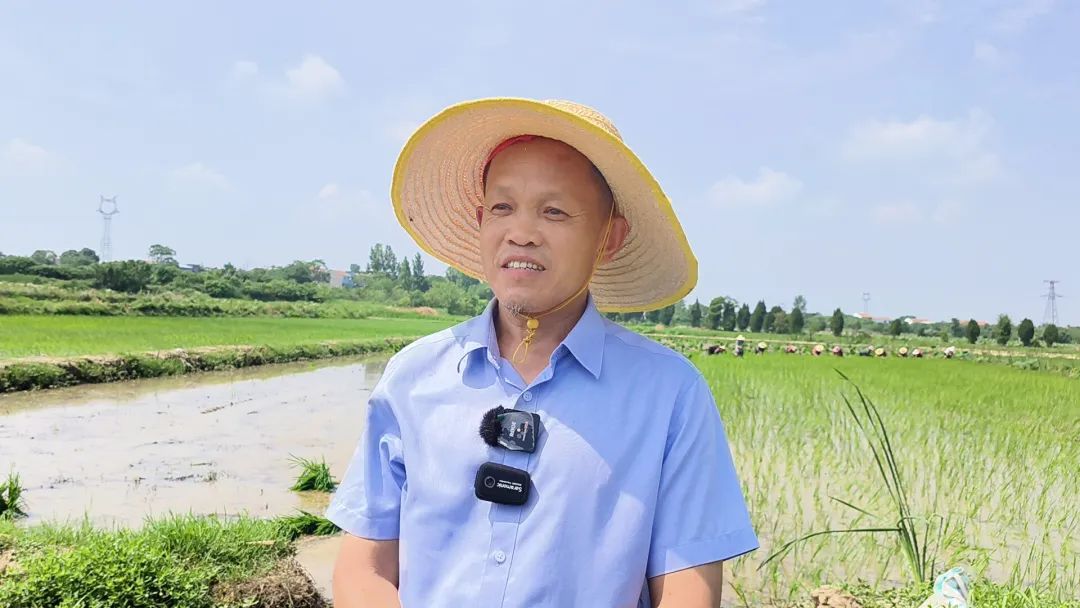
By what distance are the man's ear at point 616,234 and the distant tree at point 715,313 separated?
5197cm

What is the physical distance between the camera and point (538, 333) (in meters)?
1.24

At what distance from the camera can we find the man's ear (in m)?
1.30

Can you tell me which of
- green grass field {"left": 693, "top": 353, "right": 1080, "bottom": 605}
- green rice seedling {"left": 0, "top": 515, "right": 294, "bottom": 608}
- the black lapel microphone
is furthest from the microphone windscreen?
green grass field {"left": 693, "top": 353, "right": 1080, "bottom": 605}

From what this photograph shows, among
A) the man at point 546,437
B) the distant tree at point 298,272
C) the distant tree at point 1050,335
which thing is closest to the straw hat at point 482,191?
the man at point 546,437

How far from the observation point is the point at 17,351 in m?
12.2

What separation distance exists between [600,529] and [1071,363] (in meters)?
19.6

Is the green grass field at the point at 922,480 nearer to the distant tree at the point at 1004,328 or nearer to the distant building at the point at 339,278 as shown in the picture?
the distant tree at the point at 1004,328

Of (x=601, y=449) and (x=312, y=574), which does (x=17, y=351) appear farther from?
(x=601, y=449)

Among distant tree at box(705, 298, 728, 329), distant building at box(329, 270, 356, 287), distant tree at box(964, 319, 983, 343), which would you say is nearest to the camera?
distant tree at box(964, 319, 983, 343)

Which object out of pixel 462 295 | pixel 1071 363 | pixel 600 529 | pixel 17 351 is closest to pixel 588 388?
pixel 600 529

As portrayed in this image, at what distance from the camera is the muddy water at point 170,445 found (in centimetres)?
593

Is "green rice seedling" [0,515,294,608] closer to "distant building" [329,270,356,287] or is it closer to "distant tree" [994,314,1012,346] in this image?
"distant tree" [994,314,1012,346]

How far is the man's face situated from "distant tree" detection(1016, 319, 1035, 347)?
36.3m

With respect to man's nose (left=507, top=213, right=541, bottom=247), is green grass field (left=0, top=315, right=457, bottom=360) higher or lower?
lower
